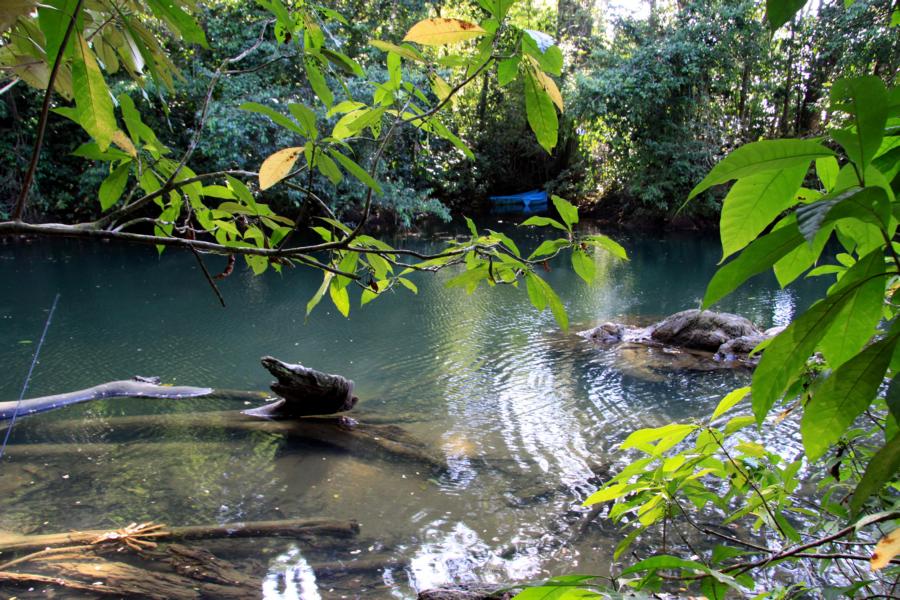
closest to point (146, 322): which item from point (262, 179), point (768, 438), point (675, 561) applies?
point (768, 438)

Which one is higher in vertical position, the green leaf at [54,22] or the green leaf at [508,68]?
the green leaf at [54,22]

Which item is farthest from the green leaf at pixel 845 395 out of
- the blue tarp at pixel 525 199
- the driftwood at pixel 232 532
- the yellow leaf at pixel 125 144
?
the blue tarp at pixel 525 199

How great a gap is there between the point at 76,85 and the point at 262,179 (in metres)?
0.25

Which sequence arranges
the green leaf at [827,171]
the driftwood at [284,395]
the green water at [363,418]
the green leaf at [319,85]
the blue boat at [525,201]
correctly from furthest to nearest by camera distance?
the blue boat at [525,201]
the driftwood at [284,395]
the green water at [363,418]
the green leaf at [319,85]
the green leaf at [827,171]

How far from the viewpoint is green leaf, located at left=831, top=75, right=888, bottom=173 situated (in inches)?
16.6

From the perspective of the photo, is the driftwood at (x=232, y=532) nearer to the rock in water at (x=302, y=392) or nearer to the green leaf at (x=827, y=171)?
the rock in water at (x=302, y=392)

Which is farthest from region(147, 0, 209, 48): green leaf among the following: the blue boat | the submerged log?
the blue boat

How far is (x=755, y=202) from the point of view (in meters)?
0.52

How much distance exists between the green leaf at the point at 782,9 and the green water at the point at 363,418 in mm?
2861

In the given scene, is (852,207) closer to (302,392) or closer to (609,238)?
(609,238)

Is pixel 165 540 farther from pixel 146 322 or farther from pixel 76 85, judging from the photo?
pixel 146 322

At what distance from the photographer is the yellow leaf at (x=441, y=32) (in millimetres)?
797

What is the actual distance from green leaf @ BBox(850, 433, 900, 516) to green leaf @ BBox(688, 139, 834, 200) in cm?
21

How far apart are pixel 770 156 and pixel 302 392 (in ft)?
15.4
